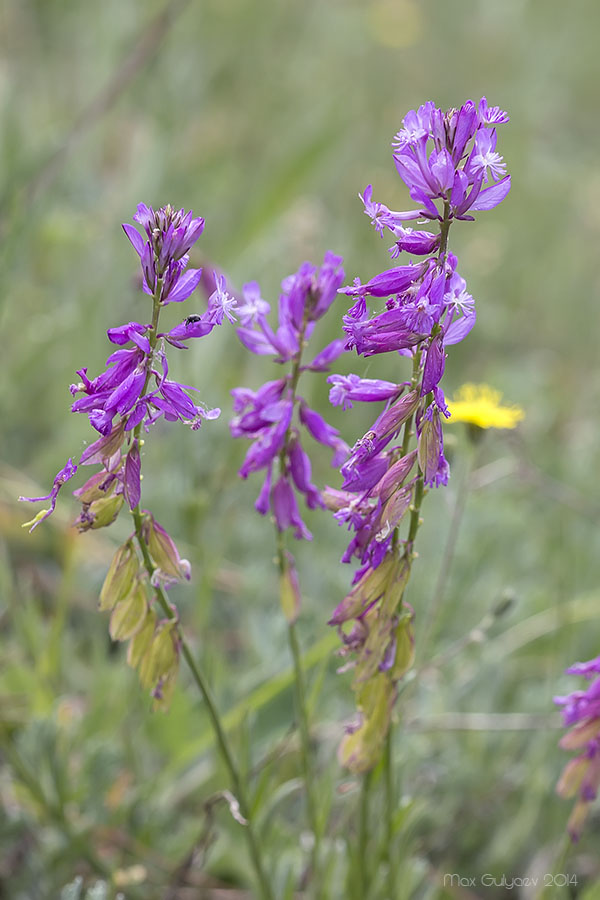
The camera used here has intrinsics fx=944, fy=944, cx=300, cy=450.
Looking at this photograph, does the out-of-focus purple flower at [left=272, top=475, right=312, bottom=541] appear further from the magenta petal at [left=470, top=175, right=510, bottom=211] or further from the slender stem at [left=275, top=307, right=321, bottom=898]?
the magenta petal at [left=470, top=175, right=510, bottom=211]

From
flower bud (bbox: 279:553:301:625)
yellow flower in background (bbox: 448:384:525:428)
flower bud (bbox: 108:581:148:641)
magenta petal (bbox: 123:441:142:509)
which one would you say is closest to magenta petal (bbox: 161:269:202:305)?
magenta petal (bbox: 123:441:142:509)

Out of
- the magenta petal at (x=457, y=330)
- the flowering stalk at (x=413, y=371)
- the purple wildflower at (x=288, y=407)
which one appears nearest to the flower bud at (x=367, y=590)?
the flowering stalk at (x=413, y=371)

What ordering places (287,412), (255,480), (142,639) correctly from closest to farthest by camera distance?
(142,639) → (287,412) → (255,480)

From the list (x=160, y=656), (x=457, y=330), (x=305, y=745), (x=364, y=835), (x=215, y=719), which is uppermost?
(x=457, y=330)

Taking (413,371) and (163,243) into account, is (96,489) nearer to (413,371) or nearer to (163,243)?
(163,243)

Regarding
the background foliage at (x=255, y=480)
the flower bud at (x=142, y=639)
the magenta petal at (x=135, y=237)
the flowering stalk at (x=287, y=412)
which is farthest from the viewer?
the background foliage at (x=255, y=480)

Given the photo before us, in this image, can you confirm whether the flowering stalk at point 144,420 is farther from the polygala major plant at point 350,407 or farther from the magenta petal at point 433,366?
the magenta petal at point 433,366

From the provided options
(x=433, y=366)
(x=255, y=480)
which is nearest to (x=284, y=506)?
(x=433, y=366)
